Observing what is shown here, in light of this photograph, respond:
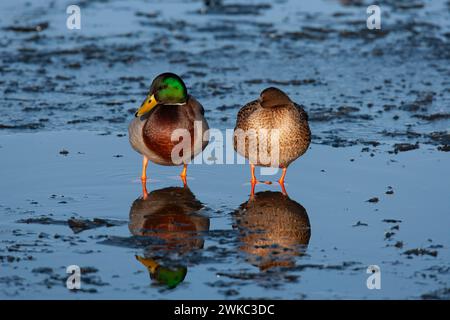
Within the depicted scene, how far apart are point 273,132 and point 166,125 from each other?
81cm

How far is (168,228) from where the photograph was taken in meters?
6.25

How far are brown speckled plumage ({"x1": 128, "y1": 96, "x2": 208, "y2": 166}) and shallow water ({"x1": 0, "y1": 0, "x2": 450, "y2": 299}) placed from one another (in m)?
0.27

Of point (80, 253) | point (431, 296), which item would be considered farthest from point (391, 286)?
point (80, 253)

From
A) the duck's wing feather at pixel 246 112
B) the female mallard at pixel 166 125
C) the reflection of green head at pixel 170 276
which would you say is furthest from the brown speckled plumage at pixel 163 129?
the reflection of green head at pixel 170 276

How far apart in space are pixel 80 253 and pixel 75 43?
6606 millimetres

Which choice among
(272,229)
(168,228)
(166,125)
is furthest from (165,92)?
(272,229)

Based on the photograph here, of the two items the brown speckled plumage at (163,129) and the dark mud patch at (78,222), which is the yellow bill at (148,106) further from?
the dark mud patch at (78,222)

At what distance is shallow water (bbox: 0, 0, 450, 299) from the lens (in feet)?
18.0

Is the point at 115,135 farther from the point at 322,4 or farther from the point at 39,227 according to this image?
the point at 322,4

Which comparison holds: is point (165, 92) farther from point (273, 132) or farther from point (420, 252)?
point (420, 252)

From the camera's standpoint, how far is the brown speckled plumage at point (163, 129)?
7.22 metres

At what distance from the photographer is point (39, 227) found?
20.4ft

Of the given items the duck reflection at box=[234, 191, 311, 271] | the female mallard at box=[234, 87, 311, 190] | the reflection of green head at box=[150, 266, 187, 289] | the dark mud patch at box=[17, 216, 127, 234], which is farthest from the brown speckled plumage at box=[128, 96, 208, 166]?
the reflection of green head at box=[150, 266, 187, 289]

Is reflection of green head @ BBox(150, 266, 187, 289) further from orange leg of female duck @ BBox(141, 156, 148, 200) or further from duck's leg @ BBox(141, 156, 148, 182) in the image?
duck's leg @ BBox(141, 156, 148, 182)
